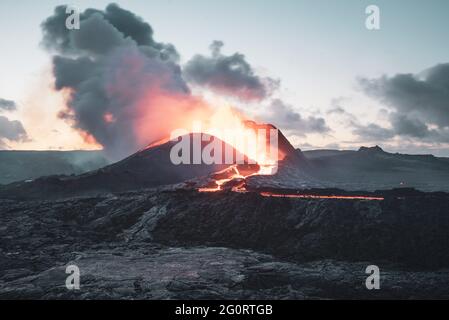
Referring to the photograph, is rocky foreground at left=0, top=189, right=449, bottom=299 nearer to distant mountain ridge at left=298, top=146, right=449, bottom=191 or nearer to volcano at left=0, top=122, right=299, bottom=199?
volcano at left=0, top=122, right=299, bottom=199

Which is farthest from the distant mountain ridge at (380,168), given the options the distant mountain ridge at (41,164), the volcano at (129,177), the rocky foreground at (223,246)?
the distant mountain ridge at (41,164)

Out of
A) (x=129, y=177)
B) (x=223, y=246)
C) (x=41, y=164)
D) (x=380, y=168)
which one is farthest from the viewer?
(x=41, y=164)

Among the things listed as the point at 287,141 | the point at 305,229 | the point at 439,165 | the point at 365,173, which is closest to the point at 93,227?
the point at 305,229

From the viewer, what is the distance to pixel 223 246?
49.6 metres

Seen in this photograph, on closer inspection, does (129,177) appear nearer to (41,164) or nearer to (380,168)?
(380,168)

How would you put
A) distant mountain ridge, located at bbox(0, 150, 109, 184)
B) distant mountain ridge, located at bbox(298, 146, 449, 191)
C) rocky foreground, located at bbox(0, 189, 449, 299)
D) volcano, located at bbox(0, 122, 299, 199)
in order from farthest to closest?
distant mountain ridge, located at bbox(0, 150, 109, 184) → distant mountain ridge, located at bbox(298, 146, 449, 191) → volcano, located at bbox(0, 122, 299, 199) → rocky foreground, located at bbox(0, 189, 449, 299)

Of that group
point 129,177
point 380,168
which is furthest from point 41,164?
point 380,168

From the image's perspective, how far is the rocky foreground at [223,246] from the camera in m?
36.0

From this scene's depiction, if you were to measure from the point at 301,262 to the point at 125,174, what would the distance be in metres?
49.1

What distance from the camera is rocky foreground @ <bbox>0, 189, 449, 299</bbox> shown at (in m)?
36.0

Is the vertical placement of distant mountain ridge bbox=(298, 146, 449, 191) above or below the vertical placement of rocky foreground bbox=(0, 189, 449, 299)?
above

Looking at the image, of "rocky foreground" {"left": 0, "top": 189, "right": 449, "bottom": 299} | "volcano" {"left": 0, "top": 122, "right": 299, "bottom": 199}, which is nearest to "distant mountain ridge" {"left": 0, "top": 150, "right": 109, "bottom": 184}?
"volcano" {"left": 0, "top": 122, "right": 299, "bottom": 199}

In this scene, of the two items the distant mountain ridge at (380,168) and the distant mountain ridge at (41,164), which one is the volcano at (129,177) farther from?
the distant mountain ridge at (41,164)
